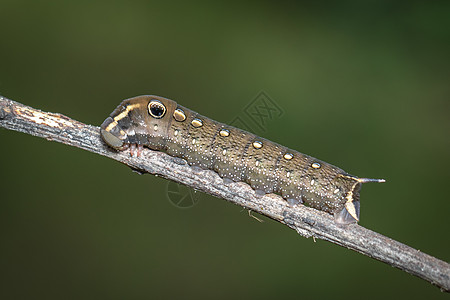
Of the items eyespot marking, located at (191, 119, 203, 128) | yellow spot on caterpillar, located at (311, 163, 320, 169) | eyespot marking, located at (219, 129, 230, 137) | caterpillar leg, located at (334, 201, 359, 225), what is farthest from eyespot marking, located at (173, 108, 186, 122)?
caterpillar leg, located at (334, 201, 359, 225)

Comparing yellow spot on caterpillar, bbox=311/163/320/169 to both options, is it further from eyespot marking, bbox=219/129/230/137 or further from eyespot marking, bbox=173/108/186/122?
eyespot marking, bbox=173/108/186/122

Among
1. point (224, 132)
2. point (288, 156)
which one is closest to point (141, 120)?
point (224, 132)

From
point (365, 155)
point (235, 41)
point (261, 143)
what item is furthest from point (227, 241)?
point (235, 41)

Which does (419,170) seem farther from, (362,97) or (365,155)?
(362,97)

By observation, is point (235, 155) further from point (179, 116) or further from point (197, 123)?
point (179, 116)

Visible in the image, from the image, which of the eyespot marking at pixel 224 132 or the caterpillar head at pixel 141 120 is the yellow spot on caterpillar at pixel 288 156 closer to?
the eyespot marking at pixel 224 132

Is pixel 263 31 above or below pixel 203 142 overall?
above

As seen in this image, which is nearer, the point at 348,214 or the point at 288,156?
the point at 348,214
